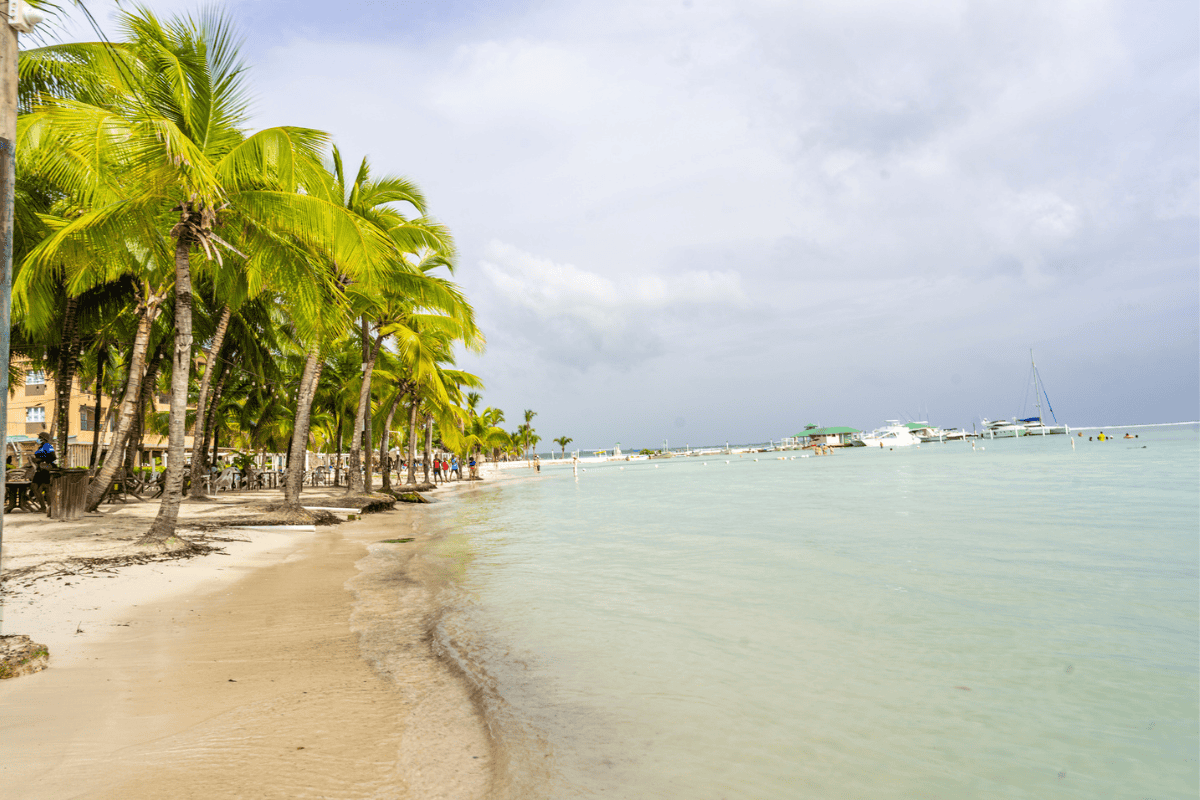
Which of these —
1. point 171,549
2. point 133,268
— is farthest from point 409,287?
point 171,549

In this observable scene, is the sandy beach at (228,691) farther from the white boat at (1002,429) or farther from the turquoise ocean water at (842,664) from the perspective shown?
the white boat at (1002,429)

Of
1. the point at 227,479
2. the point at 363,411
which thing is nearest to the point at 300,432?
the point at 363,411

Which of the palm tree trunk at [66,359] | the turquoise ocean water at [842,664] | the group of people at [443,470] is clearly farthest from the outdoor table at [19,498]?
the group of people at [443,470]

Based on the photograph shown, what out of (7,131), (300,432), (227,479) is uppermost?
(7,131)

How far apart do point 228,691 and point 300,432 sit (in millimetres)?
11587

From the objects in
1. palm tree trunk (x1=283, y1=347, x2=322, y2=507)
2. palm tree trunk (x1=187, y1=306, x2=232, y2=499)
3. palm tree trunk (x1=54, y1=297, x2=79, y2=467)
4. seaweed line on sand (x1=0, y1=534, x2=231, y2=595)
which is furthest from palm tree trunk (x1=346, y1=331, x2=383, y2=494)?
seaweed line on sand (x1=0, y1=534, x2=231, y2=595)

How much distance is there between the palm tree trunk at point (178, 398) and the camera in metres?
8.77

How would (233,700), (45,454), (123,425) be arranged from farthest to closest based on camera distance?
(123,425), (45,454), (233,700)

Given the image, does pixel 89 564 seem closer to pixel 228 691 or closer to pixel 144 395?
pixel 228 691

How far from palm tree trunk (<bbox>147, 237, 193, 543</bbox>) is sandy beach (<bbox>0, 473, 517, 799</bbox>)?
42.9 inches

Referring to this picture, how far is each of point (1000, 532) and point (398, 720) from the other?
1136cm

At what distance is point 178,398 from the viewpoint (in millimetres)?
8906

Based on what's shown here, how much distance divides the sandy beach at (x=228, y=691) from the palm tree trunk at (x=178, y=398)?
1.09 m

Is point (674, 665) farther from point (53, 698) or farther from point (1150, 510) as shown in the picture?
point (1150, 510)
